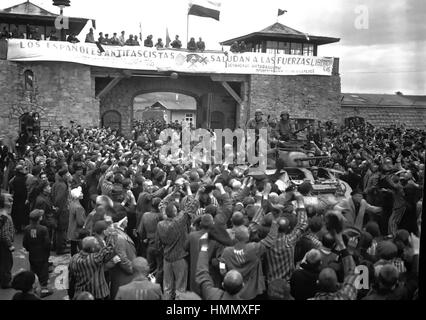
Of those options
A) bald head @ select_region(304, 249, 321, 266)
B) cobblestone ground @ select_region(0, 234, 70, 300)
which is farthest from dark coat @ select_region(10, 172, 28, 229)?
bald head @ select_region(304, 249, 321, 266)

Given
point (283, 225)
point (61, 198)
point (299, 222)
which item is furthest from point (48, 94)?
point (283, 225)

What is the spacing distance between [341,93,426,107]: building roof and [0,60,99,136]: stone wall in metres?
16.7

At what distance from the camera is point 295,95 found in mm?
26906

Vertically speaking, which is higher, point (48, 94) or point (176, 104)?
point (176, 104)

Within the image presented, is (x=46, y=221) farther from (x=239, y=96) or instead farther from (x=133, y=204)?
(x=239, y=96)

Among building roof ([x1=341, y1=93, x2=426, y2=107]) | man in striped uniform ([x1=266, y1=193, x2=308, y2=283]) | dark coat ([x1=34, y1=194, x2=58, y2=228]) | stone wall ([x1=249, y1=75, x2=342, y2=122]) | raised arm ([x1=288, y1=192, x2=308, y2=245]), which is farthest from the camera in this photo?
building roof ([x1=341, y1=93, x2=426, y2=107])

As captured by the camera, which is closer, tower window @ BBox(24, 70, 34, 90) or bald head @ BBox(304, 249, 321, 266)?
bald head @ BBox(304, 249, 321, 266)

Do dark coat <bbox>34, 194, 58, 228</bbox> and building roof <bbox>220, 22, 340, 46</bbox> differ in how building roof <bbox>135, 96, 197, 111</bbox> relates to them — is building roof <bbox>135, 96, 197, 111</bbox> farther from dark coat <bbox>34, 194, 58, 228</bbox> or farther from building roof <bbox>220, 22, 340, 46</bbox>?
dark coat <bbox>34, 194, 58, 228</bbox>

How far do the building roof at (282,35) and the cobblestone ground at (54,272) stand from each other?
20.2m

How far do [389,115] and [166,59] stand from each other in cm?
1660

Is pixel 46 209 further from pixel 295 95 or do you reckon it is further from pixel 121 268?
pixel 295 95

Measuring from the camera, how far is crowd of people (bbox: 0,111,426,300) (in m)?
5.71

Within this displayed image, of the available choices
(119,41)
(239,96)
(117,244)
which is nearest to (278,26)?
(239,96)
